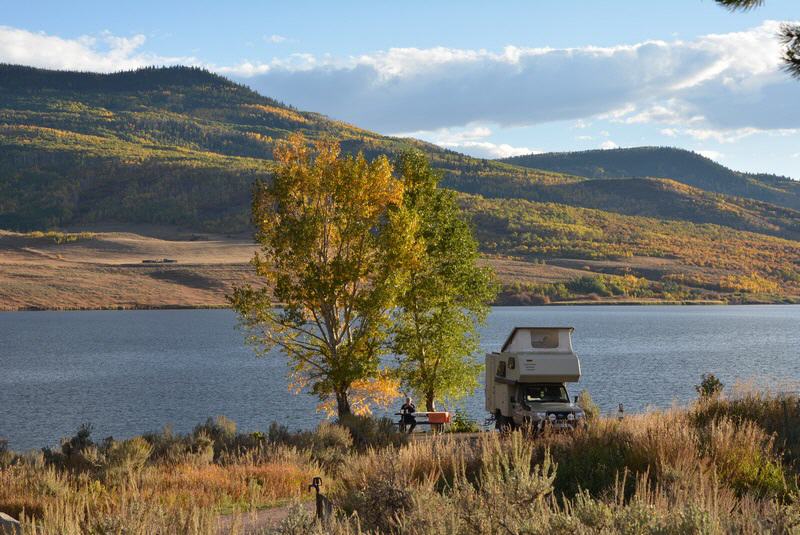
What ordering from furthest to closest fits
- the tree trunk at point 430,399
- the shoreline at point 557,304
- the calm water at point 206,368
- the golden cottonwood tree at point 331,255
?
the shoreline at point 557,304 < the calm water at point 206,368 < the tree trunk at point 430,399 < the golden cottonwood tree at point 331,255

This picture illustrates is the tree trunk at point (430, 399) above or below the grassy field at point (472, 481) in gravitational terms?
below

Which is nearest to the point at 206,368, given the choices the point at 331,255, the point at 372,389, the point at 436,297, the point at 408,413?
the point at 372,389

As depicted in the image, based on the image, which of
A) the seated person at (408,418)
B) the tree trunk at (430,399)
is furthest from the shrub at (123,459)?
the tree trunk at (430,399)

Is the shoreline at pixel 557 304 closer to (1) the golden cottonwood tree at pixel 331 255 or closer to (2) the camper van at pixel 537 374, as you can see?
(1) the golden cottonwood tree at pixel 331 255

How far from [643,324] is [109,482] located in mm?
118294

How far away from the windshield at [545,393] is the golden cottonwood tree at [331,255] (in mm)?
6817

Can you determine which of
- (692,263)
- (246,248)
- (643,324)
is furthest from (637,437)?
(692,263)

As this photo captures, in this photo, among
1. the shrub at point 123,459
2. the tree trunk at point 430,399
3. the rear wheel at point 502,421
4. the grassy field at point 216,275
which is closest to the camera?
the shrub at point 123,459

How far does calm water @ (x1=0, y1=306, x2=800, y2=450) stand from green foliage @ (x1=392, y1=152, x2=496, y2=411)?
943cm

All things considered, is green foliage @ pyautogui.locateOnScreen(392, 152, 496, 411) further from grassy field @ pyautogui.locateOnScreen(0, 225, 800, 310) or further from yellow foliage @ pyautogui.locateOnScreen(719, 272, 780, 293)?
yellow foliage @ pyautogui.locateOnScreen(719, 272, 780, 293)

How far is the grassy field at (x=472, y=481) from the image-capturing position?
710 cm

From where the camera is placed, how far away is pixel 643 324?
126562mm

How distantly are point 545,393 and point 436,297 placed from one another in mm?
9341

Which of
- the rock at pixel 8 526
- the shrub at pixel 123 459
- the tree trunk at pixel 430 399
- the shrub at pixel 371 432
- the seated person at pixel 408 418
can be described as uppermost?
the rock at pixel 8 526
